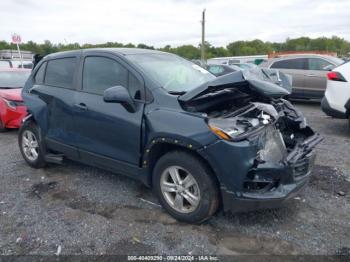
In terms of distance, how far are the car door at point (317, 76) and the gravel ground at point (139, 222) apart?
19.7ft

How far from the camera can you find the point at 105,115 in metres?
3.65

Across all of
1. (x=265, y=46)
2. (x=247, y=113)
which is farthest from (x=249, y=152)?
(x=265, y=46)

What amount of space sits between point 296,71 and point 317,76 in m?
0.70

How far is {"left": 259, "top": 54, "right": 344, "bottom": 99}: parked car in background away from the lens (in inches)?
386

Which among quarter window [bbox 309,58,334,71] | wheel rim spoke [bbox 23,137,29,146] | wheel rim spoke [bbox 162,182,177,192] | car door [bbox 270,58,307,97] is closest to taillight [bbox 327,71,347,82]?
quarter window [bbox 309,58,334,71]

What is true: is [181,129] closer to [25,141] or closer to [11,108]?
[25,141]

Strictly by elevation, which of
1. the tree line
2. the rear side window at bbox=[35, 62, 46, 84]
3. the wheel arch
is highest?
the tree line

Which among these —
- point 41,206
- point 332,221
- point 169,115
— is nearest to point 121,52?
point 169,115

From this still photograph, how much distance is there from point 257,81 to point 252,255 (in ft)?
5.06

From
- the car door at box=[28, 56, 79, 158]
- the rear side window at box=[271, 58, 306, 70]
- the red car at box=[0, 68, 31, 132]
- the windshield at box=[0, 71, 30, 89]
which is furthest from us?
the rear side window at box=[271, 58, 306, 70]

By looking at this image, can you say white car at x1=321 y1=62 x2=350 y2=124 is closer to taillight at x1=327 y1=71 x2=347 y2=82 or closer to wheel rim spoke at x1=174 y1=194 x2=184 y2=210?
taillight at x1=327 y1=71 x2=347 y2=82

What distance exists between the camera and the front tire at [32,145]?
472cm

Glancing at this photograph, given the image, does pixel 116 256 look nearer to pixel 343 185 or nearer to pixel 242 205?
pixel 242 205

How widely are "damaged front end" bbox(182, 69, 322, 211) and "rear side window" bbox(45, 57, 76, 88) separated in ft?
6.32
